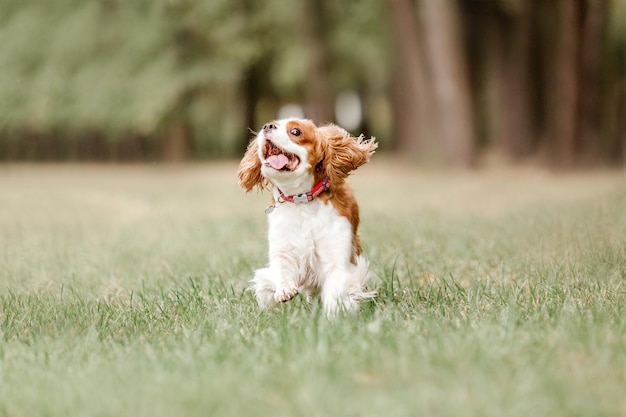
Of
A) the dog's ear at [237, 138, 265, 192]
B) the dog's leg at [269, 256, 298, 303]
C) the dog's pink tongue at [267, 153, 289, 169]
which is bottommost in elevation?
the dog's leg at [269, 256, 298, 303]

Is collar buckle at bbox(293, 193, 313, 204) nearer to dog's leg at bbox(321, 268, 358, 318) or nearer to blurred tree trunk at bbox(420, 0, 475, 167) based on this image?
dog's leg at bbox(321, 268, 358, 318)

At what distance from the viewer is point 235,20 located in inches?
967

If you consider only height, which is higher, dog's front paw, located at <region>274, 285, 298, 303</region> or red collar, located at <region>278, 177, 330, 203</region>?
red collar, located at <region>278, 177, 330, 203</region>

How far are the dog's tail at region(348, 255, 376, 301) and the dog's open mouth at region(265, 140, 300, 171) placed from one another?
0.65 m

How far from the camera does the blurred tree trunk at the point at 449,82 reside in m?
15.5

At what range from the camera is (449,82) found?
15586mm

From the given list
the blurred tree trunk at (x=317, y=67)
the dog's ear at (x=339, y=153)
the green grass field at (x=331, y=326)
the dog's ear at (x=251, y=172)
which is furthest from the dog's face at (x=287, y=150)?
the blurred tree trunk at (x=317, y=67)

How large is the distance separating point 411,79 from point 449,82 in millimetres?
3179

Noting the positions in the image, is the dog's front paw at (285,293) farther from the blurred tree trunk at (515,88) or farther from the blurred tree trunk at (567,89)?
the blurred tree trunk at (515,88)

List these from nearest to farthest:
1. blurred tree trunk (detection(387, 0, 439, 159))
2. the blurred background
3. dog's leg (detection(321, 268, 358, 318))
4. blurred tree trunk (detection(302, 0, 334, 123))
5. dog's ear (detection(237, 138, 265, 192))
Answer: dog's leg (detection(321, 268, 358, 318)), dog's ear (detection(237, 138, 265, 192)), the blurred background, blurred tree trunk (detection(387, 0, 439, 159)), blurred tree trunk (detection(302, 0, 334, 123))

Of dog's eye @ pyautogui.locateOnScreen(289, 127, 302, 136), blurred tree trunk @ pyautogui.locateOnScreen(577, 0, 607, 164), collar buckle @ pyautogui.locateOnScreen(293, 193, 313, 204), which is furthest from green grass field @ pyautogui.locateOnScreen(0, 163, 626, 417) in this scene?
blurred tree trunk @ pyautogui.locateOnScreen(577, 0, 607, 164)

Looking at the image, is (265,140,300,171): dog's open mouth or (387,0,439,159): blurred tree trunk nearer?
(265,140,300,171): dog's open mouth

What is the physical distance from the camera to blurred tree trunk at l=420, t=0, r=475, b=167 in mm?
15477

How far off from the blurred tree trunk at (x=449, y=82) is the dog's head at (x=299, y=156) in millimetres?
11262
